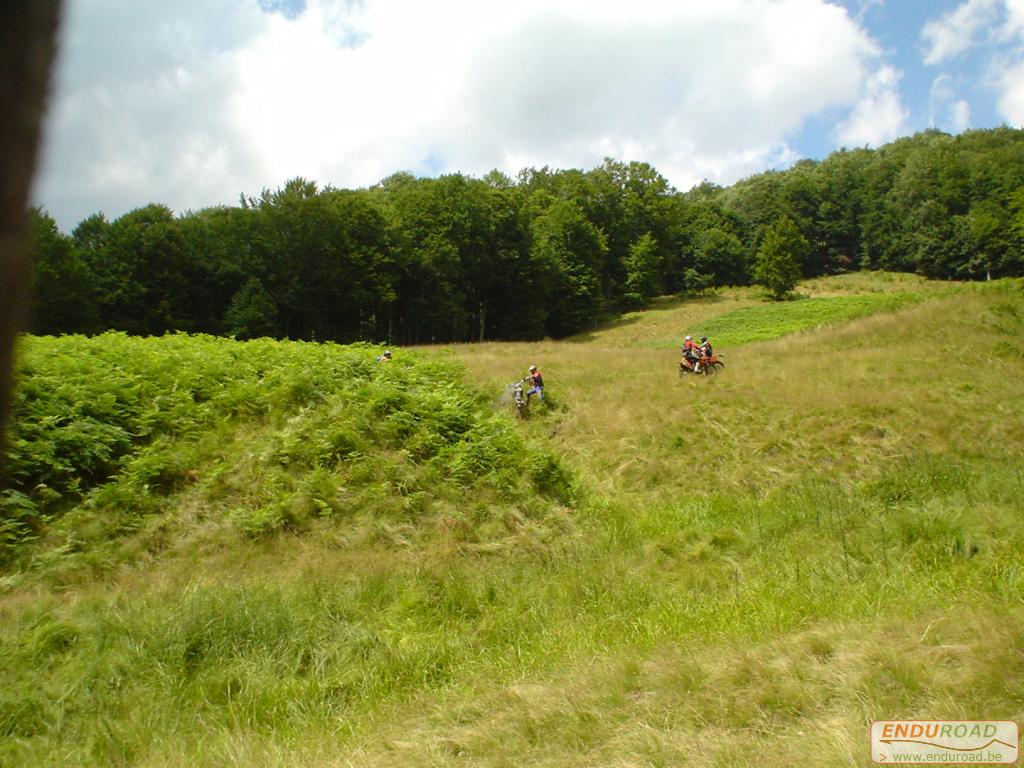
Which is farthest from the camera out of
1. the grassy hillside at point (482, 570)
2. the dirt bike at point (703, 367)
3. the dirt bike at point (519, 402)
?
the dirt bike at point (703, 367)

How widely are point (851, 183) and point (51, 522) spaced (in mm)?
121923

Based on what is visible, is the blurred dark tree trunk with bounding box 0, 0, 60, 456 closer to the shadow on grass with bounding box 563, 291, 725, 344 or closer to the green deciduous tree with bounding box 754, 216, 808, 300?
the shadow on grass with bounding box 563, 291, 725, 344

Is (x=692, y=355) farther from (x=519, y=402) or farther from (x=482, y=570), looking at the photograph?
(x=482, y=570)

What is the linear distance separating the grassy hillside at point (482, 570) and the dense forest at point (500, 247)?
4.29 metres

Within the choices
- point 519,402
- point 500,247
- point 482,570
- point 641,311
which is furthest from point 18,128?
point 641,311

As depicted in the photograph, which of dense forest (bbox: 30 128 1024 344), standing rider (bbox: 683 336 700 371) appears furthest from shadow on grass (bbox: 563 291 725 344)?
standing rider (bbox: 683 336 700 371)

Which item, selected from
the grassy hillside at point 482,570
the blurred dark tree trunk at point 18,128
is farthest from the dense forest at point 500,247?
the grassy hillside at point 482,570

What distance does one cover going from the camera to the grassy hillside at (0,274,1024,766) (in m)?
4.18

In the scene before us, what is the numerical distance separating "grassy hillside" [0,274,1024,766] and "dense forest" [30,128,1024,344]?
4289 mm

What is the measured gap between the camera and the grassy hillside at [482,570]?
13.7ft

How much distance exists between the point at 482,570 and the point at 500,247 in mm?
56553

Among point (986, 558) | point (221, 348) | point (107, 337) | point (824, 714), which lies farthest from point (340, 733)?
point (107, 337)

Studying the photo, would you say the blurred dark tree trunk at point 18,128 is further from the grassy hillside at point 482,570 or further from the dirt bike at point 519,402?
the dirt bike at point 519,402

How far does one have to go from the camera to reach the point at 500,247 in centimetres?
6284
